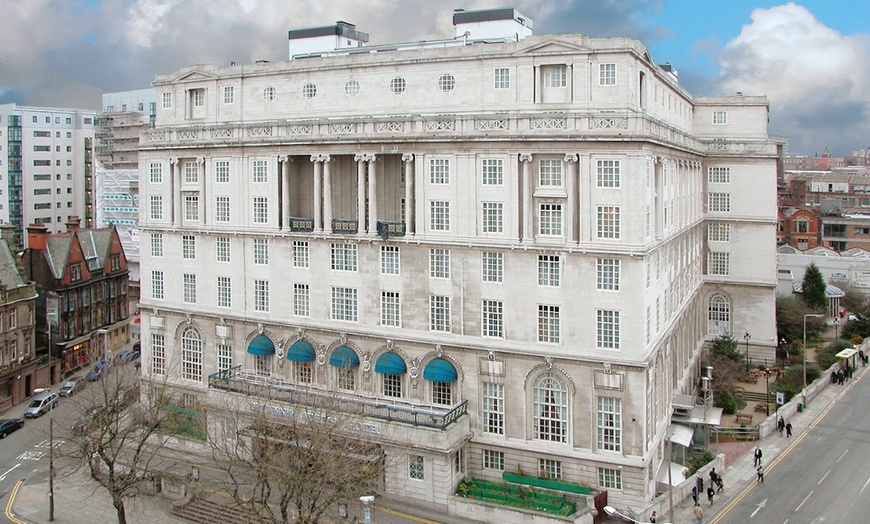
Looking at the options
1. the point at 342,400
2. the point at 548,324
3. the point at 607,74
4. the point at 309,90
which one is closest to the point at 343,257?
the point at 342,400

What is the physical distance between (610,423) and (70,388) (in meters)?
55.3

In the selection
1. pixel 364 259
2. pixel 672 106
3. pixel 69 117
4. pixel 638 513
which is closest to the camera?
pixel 638 513

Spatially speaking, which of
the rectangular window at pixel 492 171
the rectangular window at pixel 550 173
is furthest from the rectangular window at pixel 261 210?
the rectangular window at pixel 550 173

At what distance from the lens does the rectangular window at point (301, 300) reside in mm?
63312

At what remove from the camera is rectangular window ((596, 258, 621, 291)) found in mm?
52875

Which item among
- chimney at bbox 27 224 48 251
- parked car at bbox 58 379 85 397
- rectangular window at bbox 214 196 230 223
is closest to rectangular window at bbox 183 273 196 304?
rectangular window at bbox 214 196 230 223

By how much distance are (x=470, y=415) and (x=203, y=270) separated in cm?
2568

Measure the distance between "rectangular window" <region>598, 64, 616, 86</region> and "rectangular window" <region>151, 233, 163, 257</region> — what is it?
126 feet

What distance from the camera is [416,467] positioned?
179 feet

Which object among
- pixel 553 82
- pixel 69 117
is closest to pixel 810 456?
pixel 553 82

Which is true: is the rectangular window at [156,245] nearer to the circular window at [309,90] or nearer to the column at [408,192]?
the circular window at [309,90]

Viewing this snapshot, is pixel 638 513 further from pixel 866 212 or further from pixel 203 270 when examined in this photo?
pixel 866 212

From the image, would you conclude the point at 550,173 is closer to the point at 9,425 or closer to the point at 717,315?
the point at 717,315

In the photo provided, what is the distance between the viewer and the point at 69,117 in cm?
15300
